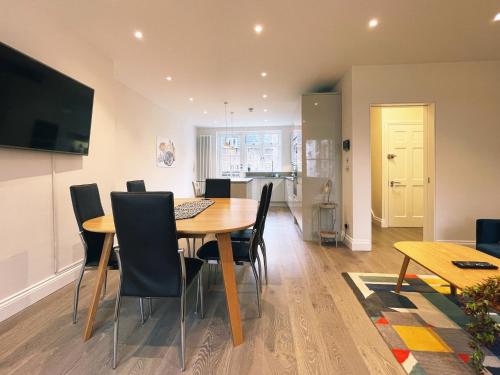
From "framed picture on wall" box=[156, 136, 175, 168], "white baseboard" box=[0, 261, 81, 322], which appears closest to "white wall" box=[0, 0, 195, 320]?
"white baseboard" box=[0, 261, 81, 322]

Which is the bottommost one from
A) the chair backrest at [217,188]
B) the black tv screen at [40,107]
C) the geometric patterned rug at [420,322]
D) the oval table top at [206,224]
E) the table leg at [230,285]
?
the geometric patterned rug at [420,322]

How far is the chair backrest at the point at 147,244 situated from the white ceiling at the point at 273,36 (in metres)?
1.92

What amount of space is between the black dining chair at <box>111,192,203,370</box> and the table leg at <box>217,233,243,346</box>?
0.95ft

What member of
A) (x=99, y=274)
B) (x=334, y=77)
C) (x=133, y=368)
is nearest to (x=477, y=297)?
(x=133, y=368)

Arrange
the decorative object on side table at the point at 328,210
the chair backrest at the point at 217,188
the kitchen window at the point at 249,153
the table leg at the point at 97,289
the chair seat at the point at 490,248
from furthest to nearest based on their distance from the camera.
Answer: the kitchen window at the point at 249,153, the decorative object on side table at the point at 328,210, the chair backrest at the point at 217,188, the chair seat at the point at 490,248, the table leg at the point at 97,289

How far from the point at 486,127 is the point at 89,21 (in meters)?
5.05

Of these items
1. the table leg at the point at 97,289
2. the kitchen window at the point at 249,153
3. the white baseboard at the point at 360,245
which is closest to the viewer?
the table leg at the point at 97,289

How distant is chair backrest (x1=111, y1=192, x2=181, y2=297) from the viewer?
1.35 metres

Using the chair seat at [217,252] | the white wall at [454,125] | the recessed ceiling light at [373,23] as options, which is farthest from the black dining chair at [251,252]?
the white wall at [454,125]

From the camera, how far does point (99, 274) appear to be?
1752mm

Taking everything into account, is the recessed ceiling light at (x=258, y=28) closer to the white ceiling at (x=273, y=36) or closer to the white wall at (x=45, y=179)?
the white ceiling at (x=273, y=36)

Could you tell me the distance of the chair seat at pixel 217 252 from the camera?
196 centimetres

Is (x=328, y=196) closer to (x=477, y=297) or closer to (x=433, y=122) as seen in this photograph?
(x=433, y=122)

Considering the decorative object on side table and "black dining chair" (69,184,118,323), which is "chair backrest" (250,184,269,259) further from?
the decorative object on side table
